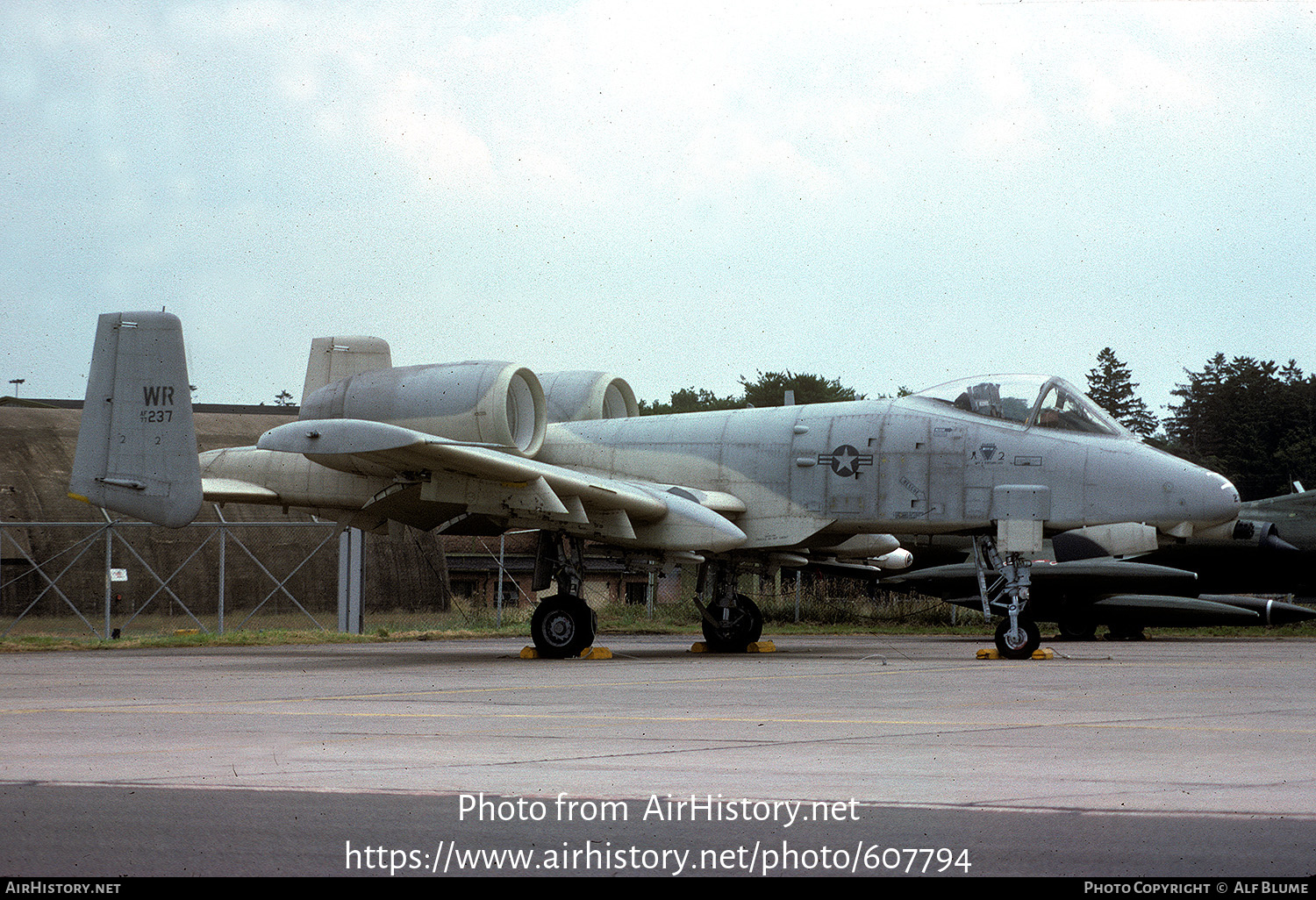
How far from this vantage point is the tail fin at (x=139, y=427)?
17.1 meters

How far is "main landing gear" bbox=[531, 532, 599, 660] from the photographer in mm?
17719

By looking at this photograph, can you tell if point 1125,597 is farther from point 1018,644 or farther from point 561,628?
point 561,628

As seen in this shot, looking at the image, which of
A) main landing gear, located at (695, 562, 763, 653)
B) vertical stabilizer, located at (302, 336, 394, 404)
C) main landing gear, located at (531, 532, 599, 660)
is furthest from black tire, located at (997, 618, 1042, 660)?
vertical stabilizer, located at (302, 336, 394, 404)

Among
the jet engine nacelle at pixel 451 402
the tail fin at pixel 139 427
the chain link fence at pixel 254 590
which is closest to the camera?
the tail fin at pixel 139 427

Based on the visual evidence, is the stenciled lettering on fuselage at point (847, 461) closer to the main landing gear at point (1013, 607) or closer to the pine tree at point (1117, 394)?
the main landing gear at point (1013, 607)

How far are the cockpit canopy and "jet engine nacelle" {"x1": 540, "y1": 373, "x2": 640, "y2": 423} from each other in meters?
5.77

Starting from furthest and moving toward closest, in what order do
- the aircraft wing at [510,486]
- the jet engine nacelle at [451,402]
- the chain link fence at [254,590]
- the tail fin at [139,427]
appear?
the chain link fence at [254,590], the jet engine nacelle at [451,402], the tail fin at [139,427], the aircraft wing at [510,486]

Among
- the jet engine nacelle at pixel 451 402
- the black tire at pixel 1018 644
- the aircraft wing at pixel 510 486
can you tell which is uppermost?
the jet engine nacelle at pixel 451 402

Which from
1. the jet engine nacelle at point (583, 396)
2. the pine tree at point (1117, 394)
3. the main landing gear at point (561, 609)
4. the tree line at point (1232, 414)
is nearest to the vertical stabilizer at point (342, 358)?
the jet engine nacelle at point (583, 396)

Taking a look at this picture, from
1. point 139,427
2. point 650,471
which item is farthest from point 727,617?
point 139,427

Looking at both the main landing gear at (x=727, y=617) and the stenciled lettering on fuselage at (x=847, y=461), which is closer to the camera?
the stenciled lettering on fuselage at (x=847, y=461)

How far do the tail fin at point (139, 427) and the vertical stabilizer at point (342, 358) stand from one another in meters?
2.55

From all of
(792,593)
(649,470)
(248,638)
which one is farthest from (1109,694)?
Answer: (792,593)

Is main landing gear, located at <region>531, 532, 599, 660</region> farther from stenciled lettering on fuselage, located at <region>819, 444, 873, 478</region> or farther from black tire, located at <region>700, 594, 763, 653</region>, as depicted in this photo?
stenciled lettering on fuselage, located at <region>819, 444, 873, 478</region>
